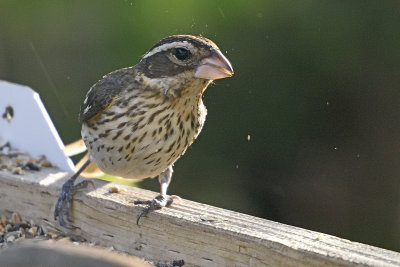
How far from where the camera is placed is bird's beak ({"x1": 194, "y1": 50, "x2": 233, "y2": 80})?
2986 millimetres

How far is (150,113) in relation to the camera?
3254 millimetres

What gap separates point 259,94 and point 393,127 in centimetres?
63

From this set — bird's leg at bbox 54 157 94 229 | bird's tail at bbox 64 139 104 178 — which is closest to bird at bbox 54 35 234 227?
bird's leg at bbox 54 157 94 229

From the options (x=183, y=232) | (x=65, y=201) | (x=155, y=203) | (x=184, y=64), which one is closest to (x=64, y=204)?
(x=65, y=201)

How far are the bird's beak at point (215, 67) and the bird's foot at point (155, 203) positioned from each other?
0.45 meters

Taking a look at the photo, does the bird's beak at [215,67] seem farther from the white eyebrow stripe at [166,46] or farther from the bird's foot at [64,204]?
the bird's foot at [64,204]

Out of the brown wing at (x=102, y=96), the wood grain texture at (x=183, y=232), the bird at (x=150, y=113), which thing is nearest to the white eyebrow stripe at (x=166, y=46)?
the bird at (x=150, y=113)

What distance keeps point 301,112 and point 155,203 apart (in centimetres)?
127

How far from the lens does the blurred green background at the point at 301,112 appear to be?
4.05 m

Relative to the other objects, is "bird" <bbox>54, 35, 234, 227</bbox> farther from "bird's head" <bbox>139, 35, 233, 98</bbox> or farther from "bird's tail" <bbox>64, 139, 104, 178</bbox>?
"bird's tail" <bbox>64, 139, 104, 178</bbox>

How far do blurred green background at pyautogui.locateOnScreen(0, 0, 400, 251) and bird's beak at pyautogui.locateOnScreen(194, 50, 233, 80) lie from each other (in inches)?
31.0

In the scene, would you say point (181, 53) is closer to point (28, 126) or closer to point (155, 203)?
point (155, 203)

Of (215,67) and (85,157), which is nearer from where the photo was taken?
(215,67)

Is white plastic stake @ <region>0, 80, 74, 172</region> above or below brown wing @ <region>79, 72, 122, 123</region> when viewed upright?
below
